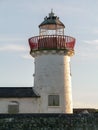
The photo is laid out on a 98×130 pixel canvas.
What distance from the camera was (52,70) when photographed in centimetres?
2884

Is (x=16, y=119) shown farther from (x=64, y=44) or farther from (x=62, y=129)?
(x=64, y=44)

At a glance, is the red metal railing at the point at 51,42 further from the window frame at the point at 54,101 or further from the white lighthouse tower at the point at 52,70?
the window frame at the point at 54,101

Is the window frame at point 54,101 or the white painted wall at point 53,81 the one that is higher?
the white painted wall at point 53,81

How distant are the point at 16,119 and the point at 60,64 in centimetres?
1477

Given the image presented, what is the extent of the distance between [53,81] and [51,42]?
9.14ft

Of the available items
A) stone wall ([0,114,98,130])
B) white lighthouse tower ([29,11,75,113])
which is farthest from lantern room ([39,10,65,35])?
stone wall ([0,114,98,130])

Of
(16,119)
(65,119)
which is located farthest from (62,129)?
(16,119)

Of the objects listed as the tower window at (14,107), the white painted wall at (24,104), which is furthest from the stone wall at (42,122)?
the tower window at (14,107)

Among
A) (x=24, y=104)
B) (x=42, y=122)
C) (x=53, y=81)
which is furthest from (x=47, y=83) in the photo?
(x=42, y=122)

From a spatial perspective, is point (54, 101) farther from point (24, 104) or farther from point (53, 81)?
point (24, 104)

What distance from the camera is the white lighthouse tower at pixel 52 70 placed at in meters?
28.7

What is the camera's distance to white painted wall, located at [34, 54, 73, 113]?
2866 cm

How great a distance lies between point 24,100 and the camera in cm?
2828

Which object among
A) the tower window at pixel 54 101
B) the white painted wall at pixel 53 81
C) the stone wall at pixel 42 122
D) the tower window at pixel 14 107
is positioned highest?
the white painted wall at pixel 53 81
